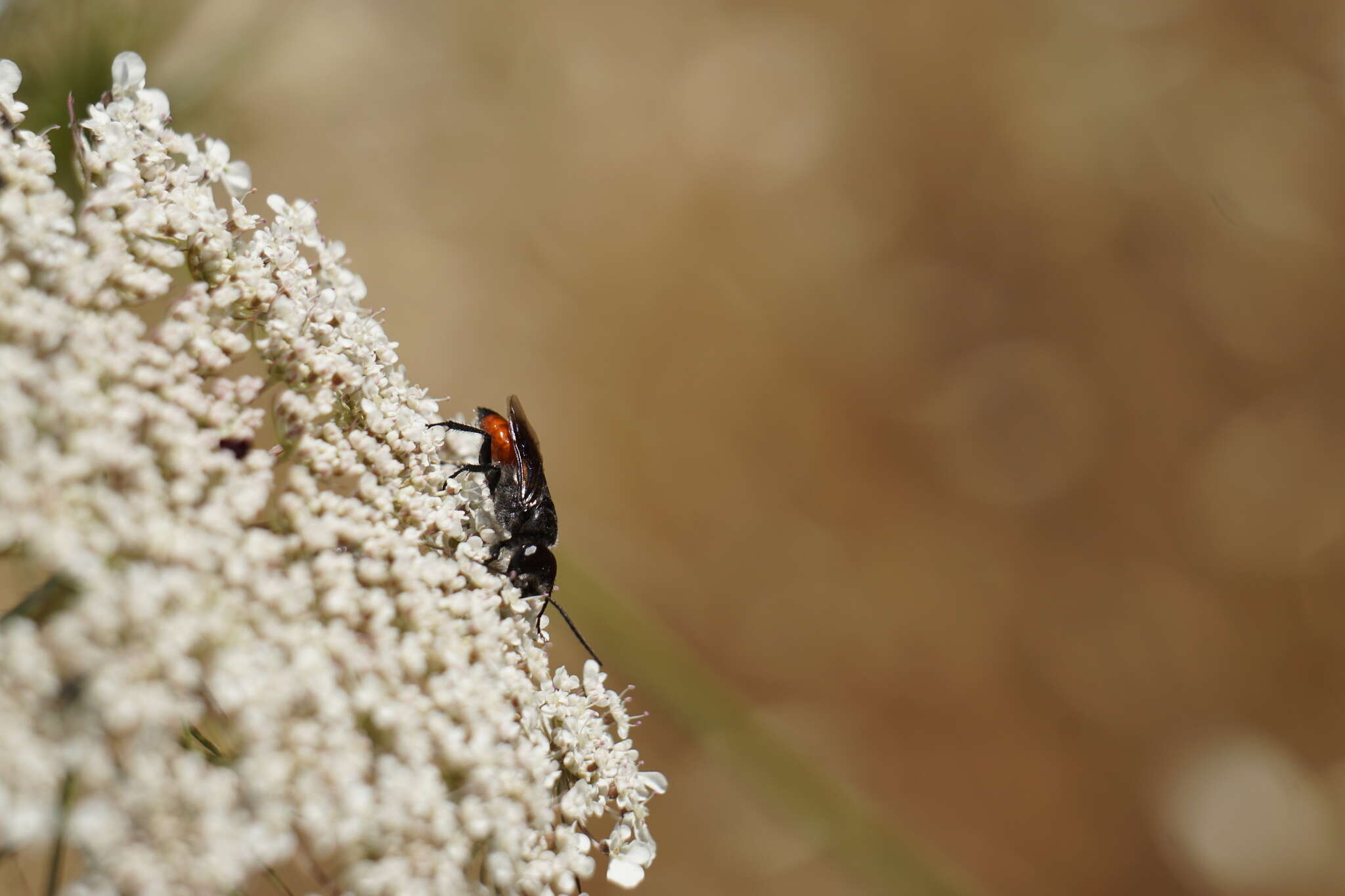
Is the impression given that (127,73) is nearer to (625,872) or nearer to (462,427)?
(462,427)

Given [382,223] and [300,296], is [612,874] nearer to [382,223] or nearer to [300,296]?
[300,296]

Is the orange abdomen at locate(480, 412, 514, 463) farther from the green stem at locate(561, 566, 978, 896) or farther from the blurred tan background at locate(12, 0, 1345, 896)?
the blurred tan background at locate(12, 0, 1345, 896)

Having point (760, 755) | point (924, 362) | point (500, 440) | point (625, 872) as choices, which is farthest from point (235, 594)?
point (924, 362)

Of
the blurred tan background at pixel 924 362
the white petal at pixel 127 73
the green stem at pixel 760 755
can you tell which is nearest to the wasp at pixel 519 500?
the green stem at pixel 760 755

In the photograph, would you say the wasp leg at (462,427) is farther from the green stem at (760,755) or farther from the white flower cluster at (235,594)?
the green stem at (760,755)

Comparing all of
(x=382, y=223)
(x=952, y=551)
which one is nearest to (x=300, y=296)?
(x=382, y=223)

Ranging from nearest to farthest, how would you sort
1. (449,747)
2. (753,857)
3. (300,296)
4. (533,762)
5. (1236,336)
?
(449,747)
(533,762)
(300,296)
(753,857)
(1236,336)
